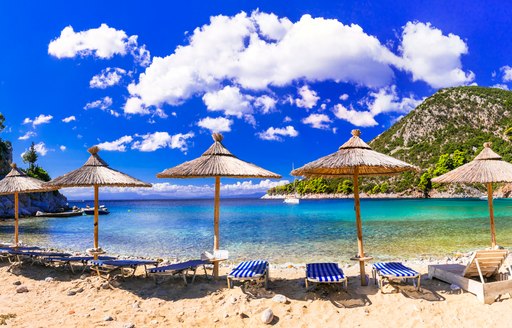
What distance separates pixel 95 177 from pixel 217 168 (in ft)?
11.3

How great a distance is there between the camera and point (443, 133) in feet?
370

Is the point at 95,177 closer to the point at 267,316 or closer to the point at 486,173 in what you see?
the point at 267,316

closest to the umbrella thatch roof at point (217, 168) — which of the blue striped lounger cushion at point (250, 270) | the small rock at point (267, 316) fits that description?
the blue striped lounger cushion at point (250, 270)

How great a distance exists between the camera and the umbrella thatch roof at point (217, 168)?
7.87 metres

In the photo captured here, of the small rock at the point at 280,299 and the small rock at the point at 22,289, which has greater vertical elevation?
the small rock at the point at 280,299

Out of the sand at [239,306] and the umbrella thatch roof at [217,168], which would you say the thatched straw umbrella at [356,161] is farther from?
the sand at [239,306]

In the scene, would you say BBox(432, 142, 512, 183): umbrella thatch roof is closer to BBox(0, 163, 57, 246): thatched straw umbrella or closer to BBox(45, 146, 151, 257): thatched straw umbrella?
BBox(45, 146, 151, 257): thatched straw umbrella

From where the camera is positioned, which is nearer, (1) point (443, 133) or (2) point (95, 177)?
(2) point (95, 177)

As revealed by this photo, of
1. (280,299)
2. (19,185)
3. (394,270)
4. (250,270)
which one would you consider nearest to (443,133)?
(394,270)

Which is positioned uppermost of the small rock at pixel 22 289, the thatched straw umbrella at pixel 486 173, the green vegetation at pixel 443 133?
the green vegetation at pixel 443 133

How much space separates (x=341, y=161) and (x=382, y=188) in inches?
4655

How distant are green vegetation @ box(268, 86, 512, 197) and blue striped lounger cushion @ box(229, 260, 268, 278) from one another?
93.8m

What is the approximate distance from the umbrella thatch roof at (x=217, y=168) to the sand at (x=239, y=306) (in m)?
2.54

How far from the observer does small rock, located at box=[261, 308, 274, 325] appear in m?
5.93
